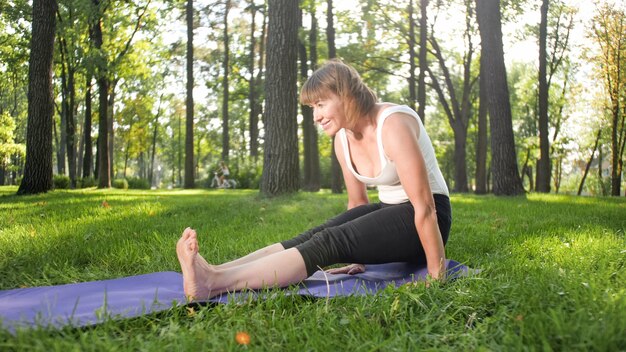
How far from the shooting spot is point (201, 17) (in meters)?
23.5

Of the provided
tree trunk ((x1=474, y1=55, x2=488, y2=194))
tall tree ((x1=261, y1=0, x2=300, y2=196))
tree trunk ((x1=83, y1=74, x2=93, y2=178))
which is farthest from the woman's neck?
tree trunk ((x1=83, y1=74, x2=93, y2=178))

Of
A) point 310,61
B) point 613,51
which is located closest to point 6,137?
point 310,61

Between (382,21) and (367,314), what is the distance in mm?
19330

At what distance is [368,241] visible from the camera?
292cm

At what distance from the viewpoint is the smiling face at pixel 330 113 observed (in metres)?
2.99

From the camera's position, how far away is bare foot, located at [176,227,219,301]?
247 cm

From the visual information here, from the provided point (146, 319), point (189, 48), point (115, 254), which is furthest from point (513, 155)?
point (189, 48)

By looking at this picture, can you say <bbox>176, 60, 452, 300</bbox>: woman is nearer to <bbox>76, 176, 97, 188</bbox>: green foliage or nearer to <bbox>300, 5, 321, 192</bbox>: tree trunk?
<bbox>300, 5, 321, 192</bbox>: tree trunk

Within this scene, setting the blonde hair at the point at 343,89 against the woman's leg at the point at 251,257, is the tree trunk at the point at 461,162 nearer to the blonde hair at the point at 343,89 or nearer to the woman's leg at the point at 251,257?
the blonde hair at the point at 343,89

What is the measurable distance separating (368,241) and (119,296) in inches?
56.6

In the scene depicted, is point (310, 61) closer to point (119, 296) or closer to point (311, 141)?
point (311, 141)

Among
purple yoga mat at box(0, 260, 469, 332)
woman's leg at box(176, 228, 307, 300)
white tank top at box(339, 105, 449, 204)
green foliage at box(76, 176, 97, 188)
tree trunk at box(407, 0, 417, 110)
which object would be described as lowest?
purple yoga mat at box(0, 260, 469, 332)

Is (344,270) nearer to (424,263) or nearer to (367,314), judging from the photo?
(424,263)

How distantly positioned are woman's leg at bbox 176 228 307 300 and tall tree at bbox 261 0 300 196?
21.2ft
